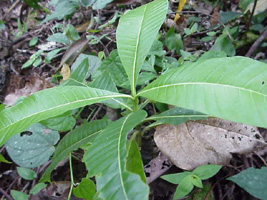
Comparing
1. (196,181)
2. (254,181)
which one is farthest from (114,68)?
(254,181)

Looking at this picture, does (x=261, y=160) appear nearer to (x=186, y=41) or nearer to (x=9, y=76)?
(x=186, y=41)

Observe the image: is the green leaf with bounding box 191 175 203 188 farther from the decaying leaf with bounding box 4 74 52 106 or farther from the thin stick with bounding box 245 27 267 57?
the decaying leaf with bounding box 4 74 52 106

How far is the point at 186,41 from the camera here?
1.79 meters

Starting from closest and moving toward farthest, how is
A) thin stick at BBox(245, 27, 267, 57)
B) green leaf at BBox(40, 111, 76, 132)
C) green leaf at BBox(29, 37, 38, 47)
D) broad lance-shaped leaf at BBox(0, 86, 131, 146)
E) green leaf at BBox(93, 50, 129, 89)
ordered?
broad lance-shaped leaf at BBox(0, 86, 131, 146)
green leaf at BBox(40, 111, 76, 132)
green leaf at BBox(93, 50, 129, 89)
thin stick at BBox(245, 27, 267, 57)
green leaf at BBox(29, 37, 38, 47)

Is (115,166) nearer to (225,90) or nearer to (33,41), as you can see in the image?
(225,90)

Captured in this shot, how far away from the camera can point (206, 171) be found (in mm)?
947

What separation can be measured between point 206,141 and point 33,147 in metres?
0.82

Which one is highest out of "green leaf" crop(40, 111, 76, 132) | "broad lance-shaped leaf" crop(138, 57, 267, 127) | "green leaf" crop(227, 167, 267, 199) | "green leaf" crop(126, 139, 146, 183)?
"broad lance-shaped leaf" crop(138, 57, 267, 127)

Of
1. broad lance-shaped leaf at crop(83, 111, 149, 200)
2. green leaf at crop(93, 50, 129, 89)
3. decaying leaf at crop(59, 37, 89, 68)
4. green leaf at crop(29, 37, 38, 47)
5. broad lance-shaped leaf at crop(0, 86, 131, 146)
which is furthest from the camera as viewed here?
green leaf at crop(29, 37, 38, 47)

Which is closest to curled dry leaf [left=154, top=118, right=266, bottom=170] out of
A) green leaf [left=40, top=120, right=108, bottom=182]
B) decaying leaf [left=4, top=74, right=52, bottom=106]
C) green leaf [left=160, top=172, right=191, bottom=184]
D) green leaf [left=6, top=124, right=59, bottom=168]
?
green leaf [left=160, top=172, right=191, bottom=184]

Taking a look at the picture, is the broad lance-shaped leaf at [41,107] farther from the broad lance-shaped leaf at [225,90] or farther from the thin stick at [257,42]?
the thin stick at [257,42]

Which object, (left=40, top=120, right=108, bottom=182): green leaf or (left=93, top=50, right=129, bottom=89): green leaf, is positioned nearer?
(left=40, top=120, right=108, bottom=182): green leaf

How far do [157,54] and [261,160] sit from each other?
0.72 meters

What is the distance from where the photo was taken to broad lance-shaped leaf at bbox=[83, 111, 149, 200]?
0.60 metres
